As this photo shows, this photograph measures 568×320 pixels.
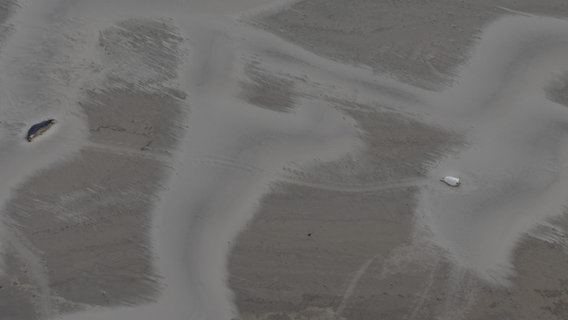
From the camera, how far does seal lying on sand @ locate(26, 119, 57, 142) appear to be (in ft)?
57.5

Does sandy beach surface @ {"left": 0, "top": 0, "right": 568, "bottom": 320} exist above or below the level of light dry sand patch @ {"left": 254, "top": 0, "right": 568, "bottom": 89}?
below

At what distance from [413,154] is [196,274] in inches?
252

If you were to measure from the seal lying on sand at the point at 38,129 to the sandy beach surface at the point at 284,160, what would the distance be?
11.5 inches

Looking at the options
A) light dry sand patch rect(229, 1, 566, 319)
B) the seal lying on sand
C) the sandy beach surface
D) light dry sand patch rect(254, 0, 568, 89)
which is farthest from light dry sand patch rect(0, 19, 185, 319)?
light dry sand patch rect(254, 0, 568, 89)

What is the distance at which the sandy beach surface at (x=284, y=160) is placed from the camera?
15633 mm

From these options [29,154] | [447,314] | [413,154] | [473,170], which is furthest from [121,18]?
[447,314]

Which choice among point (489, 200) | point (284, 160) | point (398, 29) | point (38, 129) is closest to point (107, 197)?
point (38, 129)

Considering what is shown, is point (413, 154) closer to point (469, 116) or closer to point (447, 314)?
point (469, 116)

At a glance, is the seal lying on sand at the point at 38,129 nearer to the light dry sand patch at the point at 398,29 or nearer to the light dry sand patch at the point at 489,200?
the light dry sand patch at the point at 489,200

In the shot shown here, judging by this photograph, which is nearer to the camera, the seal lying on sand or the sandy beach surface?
the sandy beach surface

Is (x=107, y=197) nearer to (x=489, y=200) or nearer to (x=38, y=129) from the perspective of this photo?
(x=38, y=129)

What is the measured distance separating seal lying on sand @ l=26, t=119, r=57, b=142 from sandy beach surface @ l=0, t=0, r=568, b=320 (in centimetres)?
29

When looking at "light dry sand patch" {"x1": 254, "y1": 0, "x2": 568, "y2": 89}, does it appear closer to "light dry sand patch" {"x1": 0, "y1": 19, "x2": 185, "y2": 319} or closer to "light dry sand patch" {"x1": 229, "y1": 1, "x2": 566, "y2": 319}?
"light dry sand patch" {"x1": 229, "y1": 1, "x2": 566, "y2": 319}

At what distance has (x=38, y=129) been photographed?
17.6 metres
